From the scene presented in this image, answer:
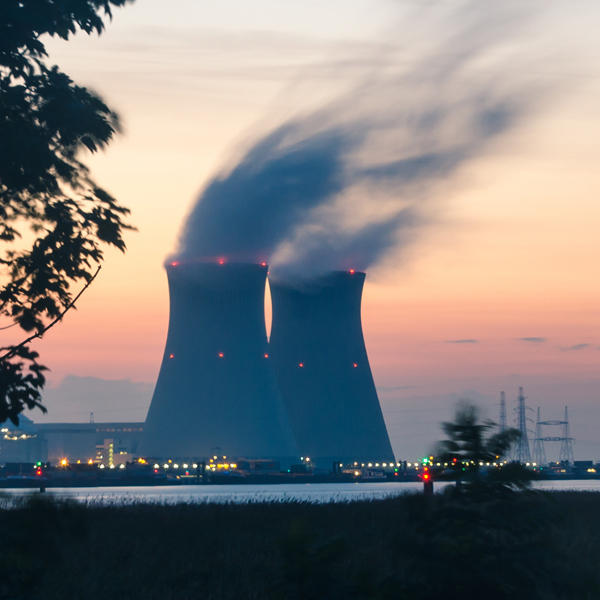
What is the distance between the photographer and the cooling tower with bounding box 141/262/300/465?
1898 inches

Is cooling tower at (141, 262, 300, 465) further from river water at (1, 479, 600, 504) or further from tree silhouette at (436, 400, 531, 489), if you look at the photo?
tree silhouette at (436, 400, 531, 489)

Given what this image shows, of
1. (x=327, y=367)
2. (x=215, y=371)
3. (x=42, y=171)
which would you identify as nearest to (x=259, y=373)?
(x=215, y=371)

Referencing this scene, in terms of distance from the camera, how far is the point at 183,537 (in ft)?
48.5

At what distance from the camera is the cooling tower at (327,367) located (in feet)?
191

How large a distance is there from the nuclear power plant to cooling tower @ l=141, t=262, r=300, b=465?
0.18 feet

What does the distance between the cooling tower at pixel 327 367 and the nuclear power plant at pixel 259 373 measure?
69mm

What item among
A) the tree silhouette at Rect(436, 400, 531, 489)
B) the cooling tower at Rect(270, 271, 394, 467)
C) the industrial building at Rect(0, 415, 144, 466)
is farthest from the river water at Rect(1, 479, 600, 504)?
the industrial building at Rect(0, 415, 144, 466)

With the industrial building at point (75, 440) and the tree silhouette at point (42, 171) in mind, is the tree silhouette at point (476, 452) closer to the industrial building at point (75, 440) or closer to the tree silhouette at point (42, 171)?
the tree silhouette at point (42, 171)

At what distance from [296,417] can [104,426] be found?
223 feet

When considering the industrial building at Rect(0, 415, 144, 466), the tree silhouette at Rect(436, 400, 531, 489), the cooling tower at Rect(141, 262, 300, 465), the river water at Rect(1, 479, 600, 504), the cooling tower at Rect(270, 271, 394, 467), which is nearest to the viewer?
the tree silhouette at Rect(436, 400, 531, 489)

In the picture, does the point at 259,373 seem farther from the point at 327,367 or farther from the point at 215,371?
the point at 327,367

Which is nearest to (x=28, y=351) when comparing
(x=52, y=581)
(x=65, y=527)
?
(x=65, y=527)

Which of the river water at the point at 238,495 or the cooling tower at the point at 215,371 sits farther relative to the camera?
the cooling tower at the point at 215,371

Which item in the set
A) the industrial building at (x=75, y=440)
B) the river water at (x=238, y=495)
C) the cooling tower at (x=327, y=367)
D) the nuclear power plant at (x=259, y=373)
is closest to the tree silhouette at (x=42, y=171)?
the river water at (x=238, y=495)
